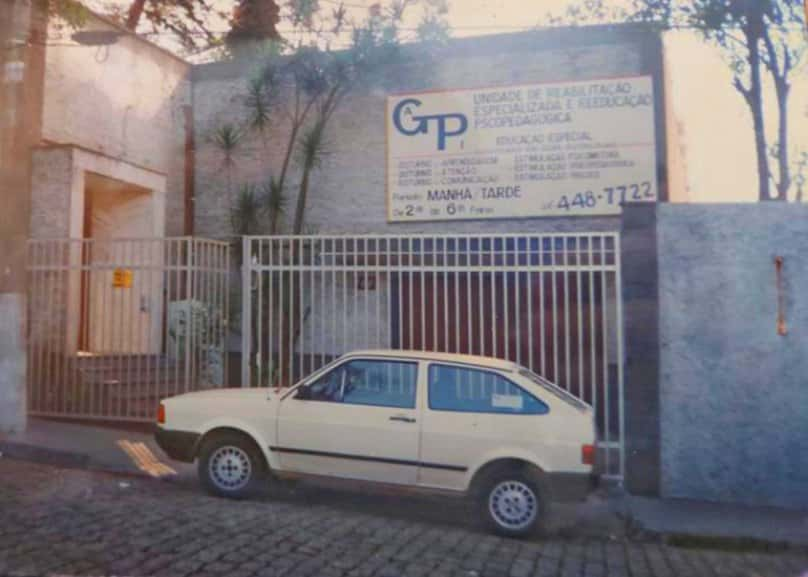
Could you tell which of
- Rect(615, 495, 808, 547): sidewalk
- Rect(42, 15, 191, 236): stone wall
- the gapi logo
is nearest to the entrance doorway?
Rect(42, 15, 191, 236): stone wall

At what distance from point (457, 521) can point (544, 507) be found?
2.97ft

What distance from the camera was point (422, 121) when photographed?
457 inches

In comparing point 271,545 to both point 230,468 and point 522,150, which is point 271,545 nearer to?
point 230,468

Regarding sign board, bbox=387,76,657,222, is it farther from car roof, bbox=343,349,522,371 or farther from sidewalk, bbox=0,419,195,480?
sidewalk, bbox=0,419,195,480

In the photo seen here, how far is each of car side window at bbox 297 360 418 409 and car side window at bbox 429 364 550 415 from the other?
20 cm

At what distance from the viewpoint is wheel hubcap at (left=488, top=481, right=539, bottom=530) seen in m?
5.82

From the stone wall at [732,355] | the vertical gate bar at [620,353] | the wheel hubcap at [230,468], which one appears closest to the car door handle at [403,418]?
the wheel hubcap at [230,468]

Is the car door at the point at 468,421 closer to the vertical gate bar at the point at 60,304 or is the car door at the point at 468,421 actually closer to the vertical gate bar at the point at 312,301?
the vertical gate bar at the point at 312,301

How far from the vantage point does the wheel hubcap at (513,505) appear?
5.82m

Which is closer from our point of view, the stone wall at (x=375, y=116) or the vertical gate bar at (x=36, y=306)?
the vertical gate bar at (x=36, y=306)

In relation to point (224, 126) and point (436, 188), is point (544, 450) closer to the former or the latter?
point (436, 188)

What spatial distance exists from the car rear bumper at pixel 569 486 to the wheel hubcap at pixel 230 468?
2598 millimetres

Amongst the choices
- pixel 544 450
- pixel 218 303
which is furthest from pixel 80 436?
pixel 544 450

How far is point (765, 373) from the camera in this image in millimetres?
7121
